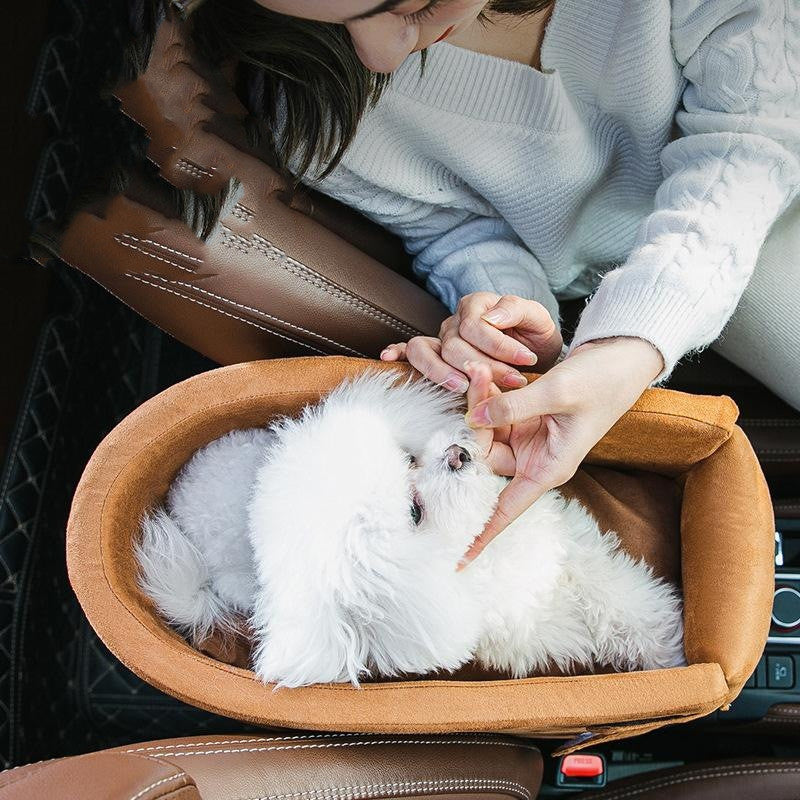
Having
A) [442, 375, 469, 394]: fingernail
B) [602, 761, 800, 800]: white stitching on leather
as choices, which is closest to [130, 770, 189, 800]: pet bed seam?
[442, 375, 469, 394]: fingernail

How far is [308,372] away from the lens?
2.52ft

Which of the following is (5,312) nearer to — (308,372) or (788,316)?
(308,372)

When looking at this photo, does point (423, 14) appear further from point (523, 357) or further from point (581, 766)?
point (581, 766)

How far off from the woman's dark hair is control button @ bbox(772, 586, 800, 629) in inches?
31.0

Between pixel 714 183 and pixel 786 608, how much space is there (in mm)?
562

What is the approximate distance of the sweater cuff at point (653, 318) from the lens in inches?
30.4

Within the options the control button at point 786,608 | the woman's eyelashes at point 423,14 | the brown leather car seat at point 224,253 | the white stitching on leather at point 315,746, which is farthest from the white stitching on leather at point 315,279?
the control button at point 786,608

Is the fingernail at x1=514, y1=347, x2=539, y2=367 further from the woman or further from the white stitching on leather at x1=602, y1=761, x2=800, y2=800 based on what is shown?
the white stitching on leather at x1=602, y1=761, x2=800, y2=800

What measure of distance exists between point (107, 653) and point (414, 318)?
2.30ft

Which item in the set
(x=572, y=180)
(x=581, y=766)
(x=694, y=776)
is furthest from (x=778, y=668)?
(x=572, y=180)

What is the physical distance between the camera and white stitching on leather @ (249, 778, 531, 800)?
0.70 metres

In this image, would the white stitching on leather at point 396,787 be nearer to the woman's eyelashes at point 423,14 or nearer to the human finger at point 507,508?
the human finger at point 507,508

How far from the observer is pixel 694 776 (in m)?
0.99

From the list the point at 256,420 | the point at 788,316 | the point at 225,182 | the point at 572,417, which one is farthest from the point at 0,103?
the point at 788,316
